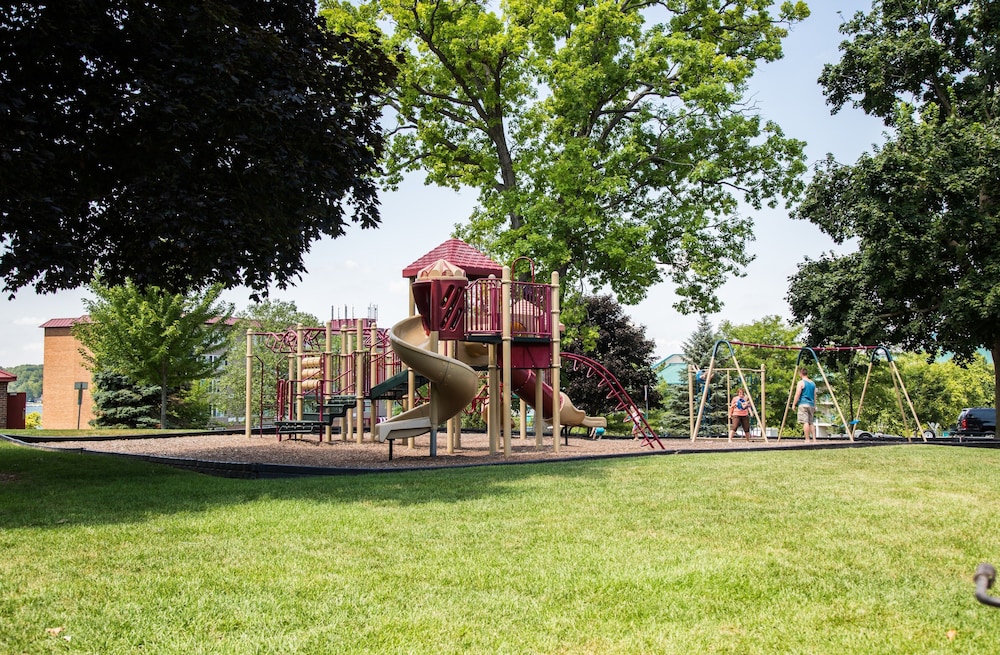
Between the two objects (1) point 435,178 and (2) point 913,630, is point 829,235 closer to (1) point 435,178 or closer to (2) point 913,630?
(1) point 435,178

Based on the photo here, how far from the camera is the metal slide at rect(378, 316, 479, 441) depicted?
15.7 meters

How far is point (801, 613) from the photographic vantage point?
16.8 feet

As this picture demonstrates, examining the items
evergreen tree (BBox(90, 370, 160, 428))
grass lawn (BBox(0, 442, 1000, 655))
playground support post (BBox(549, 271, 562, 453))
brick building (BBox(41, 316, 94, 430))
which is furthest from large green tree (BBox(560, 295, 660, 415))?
brick building (BBox(41, 316, 94, 430))

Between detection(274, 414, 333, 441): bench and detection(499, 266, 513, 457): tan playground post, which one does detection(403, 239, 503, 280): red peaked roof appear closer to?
detection(499, 266, 513, 457): tan playground post

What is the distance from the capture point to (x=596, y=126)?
3059 centimetres

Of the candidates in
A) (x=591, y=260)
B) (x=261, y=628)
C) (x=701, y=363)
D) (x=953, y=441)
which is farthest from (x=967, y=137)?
(x=261, y=628)

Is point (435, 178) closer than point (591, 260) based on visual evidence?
No

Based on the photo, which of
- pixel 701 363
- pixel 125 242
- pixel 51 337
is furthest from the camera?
pixel 51 337

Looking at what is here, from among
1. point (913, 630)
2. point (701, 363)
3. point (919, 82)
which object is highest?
point (919, 82)

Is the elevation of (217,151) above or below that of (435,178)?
below

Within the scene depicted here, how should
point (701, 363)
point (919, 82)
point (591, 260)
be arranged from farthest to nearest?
point (701, 363) < point (919, 82) < point (591, 260)

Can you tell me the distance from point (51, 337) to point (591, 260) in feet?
177

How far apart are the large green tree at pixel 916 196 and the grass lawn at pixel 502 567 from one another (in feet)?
56.7

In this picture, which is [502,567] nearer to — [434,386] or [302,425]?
[434,386]
